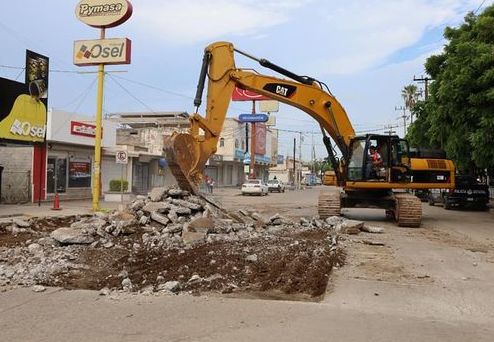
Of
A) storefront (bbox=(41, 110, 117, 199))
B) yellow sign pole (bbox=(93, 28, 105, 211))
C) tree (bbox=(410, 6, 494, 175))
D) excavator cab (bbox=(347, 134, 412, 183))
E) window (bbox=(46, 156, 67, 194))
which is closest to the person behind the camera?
tree (bbox=(410, 6, 494, 175))

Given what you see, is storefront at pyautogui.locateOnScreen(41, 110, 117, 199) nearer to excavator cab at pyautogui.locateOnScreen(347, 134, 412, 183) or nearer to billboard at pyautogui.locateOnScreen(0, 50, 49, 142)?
billboard at pyautogui.locateOnScreen(0, 50, 49, 142)

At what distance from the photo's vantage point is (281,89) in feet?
63.1

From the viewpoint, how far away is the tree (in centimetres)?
1981

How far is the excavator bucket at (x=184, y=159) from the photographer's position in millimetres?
15234

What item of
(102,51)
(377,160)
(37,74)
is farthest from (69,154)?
(377,160)

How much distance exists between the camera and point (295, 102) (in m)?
19.5

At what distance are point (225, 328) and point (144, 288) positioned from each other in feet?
7.90

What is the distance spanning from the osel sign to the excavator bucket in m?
10.3

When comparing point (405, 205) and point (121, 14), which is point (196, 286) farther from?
point (121, 14)

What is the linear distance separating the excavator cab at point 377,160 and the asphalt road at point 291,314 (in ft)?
32.8

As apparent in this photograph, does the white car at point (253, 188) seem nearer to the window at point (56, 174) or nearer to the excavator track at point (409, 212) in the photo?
the window at point (56, 174)

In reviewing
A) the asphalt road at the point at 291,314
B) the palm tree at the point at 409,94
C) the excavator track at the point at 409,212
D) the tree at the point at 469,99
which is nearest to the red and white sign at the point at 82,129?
the tree at the point at 469,99

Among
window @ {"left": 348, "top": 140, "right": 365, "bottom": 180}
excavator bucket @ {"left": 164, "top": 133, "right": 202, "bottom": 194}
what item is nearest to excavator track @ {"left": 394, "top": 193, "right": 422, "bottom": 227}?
window @ {"left": 348, "top": 140, "right": 365, "bottom": 180}

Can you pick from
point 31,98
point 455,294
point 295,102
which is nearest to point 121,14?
point 31,98
